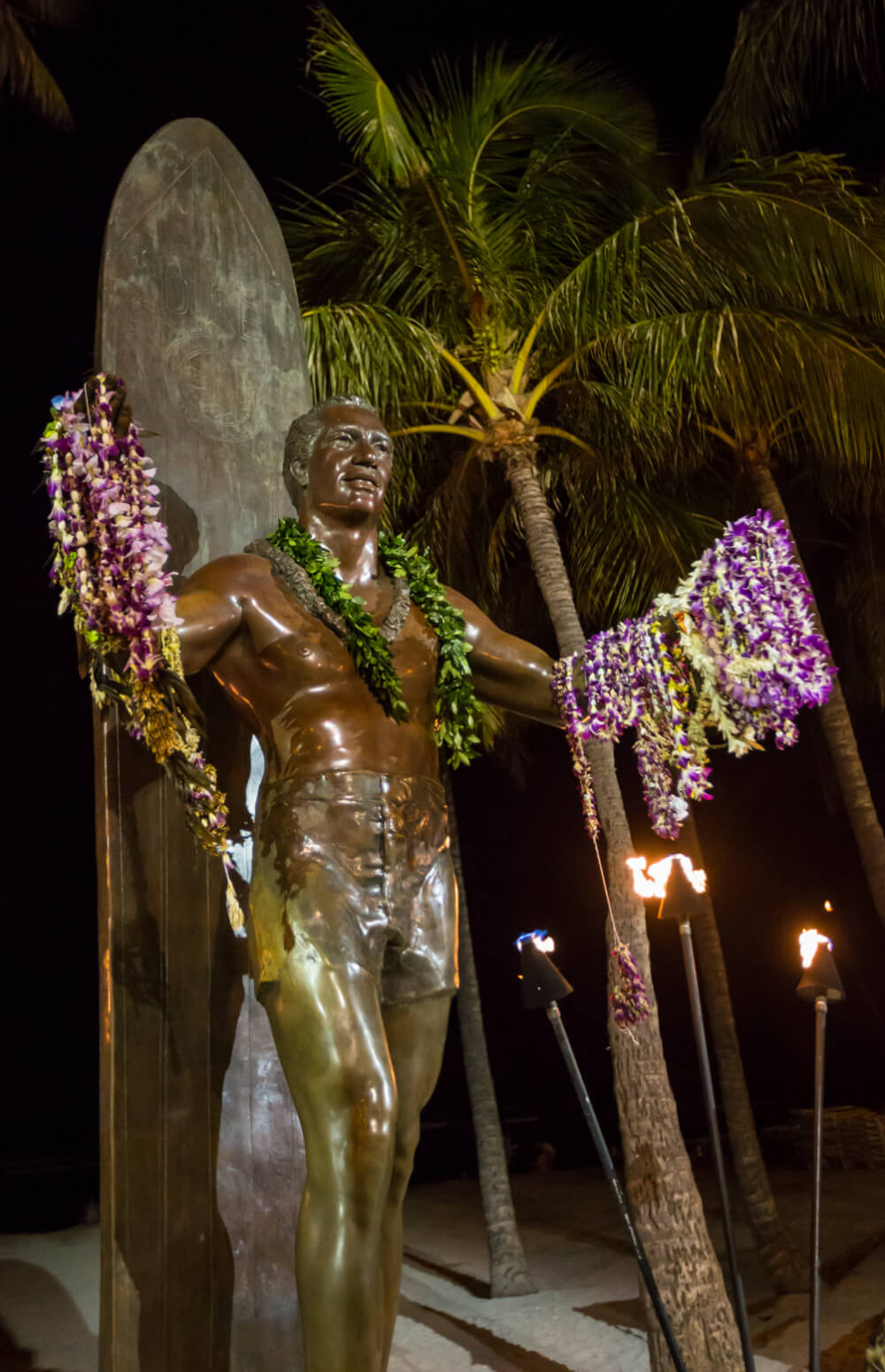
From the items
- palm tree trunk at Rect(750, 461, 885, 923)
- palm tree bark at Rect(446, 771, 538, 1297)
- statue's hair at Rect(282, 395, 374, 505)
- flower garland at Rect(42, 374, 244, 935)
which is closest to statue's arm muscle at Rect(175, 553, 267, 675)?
flower garland at Rect(42, 374, 244, 935)

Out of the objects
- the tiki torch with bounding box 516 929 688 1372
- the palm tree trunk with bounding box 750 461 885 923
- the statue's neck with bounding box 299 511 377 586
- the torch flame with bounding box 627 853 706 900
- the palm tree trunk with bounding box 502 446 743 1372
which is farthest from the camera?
the palm tree trunk with bounding box 750 461 885 923

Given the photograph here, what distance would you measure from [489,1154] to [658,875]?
31.0ft

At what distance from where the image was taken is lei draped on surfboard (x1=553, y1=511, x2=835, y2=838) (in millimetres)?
3359

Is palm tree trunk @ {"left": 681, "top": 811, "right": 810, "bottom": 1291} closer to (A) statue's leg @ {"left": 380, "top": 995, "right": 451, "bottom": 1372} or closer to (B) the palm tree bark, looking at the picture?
(B) the palm tree bark

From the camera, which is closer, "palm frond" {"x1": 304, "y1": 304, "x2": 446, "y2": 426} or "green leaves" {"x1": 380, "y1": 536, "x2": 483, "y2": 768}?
"green leaves" {"x1": 380, "y1": 536, "x2": 483, "y2": 768}

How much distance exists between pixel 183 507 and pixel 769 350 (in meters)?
6.94

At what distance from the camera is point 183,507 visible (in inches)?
167

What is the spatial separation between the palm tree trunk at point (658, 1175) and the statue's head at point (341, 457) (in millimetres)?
5190

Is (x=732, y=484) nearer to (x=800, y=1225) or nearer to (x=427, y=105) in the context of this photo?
(x=427, y=105)

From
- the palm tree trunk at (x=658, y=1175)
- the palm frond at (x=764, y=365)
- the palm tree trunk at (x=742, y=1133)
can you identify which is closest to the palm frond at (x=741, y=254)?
the palm frond at (x=764, y=365)

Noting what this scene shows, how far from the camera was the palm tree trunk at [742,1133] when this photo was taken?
42.7 ft

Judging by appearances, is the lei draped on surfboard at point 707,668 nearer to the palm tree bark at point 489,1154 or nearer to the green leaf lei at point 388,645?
the green leaf lei at point 388,645

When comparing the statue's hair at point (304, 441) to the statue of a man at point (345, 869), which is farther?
the statue's hair at point (304, 441)

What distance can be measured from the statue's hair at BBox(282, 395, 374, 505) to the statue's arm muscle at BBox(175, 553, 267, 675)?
0.39 meters
